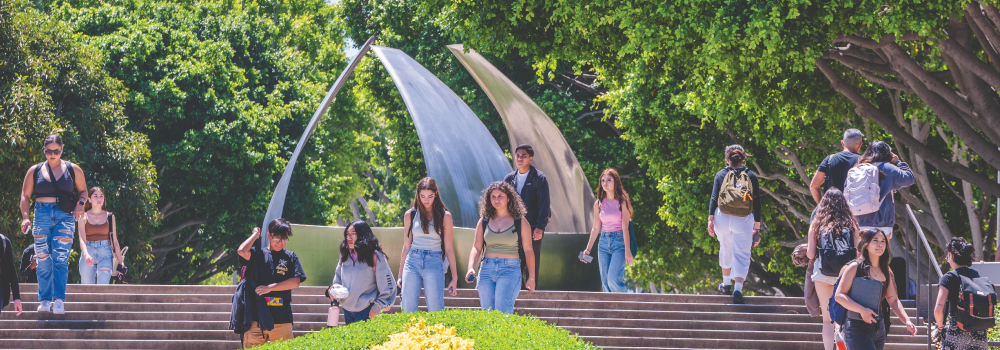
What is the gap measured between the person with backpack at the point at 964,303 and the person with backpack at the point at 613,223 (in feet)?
10.2

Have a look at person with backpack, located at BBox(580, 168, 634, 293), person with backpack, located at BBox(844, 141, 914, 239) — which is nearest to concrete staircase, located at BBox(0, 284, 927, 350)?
person with backpack, located at BBox(580, 168, 634, 293)

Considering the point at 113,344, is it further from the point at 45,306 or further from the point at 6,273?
the point at 6,273

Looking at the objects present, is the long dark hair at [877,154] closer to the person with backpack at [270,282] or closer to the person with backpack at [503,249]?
the person with backpack at [503,249]

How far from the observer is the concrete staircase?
26.4 ft

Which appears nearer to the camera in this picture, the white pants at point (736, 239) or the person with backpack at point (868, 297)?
the person with backpack at point (868, 297)

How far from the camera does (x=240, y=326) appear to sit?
6.18m

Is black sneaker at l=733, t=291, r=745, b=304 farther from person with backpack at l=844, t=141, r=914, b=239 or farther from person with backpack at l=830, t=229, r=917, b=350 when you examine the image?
person with backpack at l=830, t=229, r=917, b=350

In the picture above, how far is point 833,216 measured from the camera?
6.03 metres

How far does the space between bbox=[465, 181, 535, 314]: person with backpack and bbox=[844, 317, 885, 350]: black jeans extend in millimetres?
2291

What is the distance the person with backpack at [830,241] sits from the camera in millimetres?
5926

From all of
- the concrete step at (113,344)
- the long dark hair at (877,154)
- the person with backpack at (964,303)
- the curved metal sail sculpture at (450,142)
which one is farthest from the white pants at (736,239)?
the concrete step at (113,344)

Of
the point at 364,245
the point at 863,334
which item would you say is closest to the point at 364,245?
the point at 364,245

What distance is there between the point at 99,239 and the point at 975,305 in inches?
359

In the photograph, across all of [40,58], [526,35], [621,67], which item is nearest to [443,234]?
[526,35]
